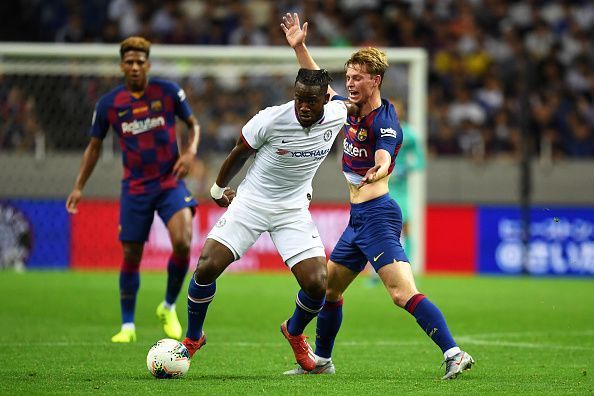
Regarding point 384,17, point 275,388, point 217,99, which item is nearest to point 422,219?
point 217,99

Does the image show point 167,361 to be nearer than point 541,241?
Yes

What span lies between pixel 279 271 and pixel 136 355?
33.8 ft

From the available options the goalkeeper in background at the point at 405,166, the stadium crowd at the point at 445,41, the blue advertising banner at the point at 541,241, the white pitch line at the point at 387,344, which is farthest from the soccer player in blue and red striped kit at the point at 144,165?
the blue advertising banner at the point at 541,241

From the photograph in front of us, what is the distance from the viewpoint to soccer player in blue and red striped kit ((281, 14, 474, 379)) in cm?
762

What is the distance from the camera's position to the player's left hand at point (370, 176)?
Answer: 722 centimetres

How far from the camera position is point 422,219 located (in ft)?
57.9

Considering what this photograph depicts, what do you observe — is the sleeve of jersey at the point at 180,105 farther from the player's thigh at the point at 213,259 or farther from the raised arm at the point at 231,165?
the player's thigh at the point at 213,259

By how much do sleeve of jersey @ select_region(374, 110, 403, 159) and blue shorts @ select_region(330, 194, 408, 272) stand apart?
0.43 metres

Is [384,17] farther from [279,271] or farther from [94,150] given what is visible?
[94,150]

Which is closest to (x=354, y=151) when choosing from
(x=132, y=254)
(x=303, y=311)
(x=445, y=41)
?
(x=303, y=311)

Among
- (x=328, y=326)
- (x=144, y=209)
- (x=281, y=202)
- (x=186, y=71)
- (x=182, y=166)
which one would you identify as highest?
(x=186, y=71)

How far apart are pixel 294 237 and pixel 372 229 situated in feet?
1.78

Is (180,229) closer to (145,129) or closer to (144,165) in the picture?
(144,165)

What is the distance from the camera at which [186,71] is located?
1844 centimetres
